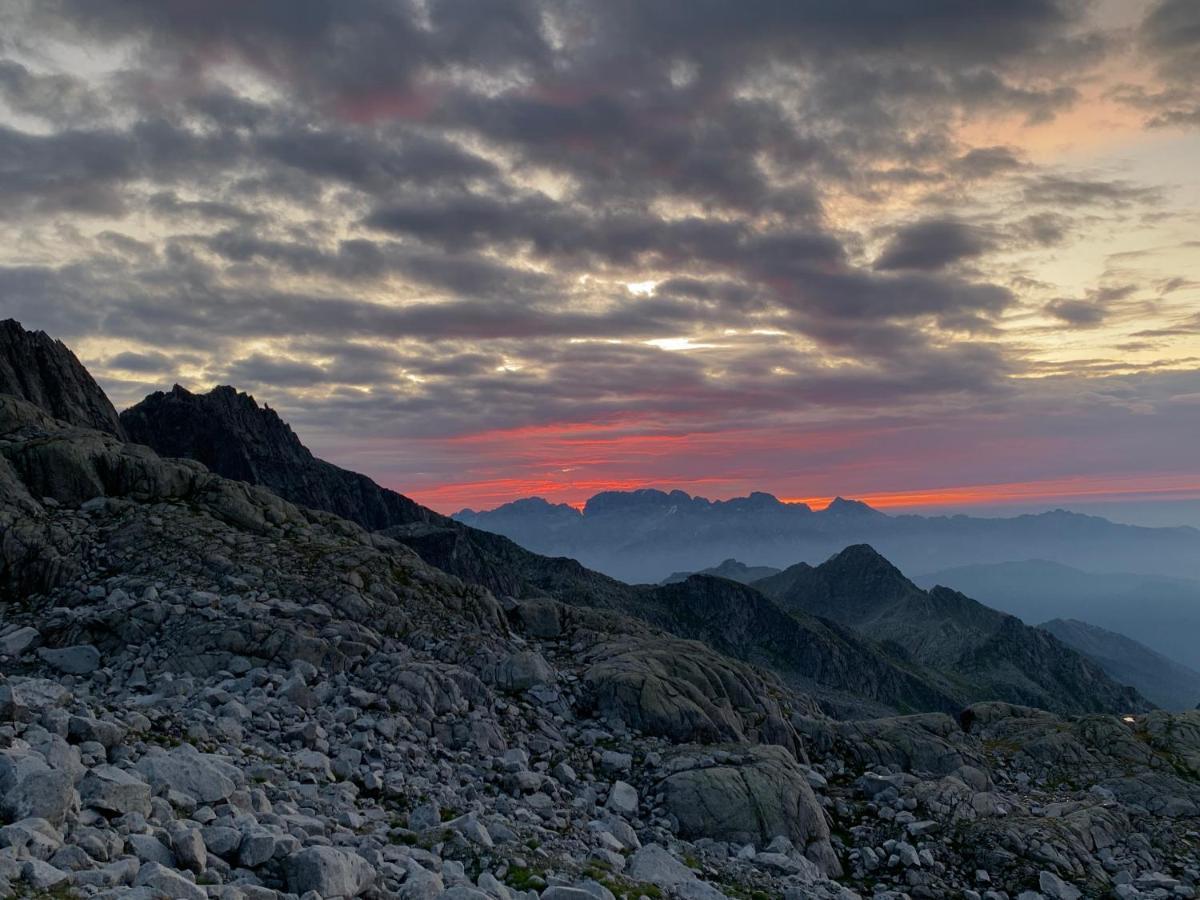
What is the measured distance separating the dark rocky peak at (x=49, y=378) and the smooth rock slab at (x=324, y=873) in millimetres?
75125

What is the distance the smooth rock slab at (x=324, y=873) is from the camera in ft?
41.2

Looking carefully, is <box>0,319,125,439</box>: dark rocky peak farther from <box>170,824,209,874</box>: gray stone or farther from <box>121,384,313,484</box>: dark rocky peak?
<box>121,384,313,484</box>: dark rocky peak

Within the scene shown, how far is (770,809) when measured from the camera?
25.7m

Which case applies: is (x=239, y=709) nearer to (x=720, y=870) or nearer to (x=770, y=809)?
(x=720, y=870)

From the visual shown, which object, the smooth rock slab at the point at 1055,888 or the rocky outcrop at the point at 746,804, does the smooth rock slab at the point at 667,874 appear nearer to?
the rocky outcrop at the point at 746,804

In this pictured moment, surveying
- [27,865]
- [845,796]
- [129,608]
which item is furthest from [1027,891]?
[129,608]

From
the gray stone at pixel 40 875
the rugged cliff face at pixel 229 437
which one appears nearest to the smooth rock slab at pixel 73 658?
the gray stone at pixel 40 875

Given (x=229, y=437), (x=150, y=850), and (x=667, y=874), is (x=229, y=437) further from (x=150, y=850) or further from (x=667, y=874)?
(x=150, y=850)

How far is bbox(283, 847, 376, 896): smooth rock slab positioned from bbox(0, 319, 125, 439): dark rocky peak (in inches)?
2958

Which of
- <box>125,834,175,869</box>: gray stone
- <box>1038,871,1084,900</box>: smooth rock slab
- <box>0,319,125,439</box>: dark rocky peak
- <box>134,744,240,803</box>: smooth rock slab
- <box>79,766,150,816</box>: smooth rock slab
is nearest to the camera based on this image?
<box>125,834,175,869</box>: gray stone

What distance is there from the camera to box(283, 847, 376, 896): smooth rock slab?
12547 millimetres

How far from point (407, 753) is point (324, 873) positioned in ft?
38.0

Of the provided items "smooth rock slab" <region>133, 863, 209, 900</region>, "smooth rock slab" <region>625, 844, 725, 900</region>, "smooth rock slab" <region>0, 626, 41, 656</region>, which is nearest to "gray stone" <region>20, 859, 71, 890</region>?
"smooth rock slab" <region>133, 863, 209, 900</region>

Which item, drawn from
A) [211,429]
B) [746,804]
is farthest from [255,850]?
[211,429]
